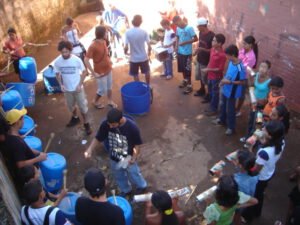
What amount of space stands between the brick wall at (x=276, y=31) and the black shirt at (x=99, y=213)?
4913 mm

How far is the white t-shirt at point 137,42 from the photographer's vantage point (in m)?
6.82

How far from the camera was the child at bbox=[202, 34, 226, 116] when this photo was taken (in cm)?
598

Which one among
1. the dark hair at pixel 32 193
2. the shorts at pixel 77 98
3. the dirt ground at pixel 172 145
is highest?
the dark hair at pixel 32 193

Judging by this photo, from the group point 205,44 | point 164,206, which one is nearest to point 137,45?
point 205,44

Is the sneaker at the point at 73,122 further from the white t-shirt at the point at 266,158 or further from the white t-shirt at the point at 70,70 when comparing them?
the white t-shirt at the point at 266,158

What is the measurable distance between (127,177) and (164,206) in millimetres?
1960

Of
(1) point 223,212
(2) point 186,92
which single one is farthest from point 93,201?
(2) point 186,92

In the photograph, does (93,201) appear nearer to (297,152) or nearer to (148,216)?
(148,216)

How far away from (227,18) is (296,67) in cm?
240

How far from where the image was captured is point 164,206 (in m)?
3.15

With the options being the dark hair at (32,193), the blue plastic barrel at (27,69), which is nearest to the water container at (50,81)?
the blue plastic barrel at (27,69)

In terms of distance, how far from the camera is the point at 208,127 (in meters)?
6.57

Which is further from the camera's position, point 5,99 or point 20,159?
point 5,99

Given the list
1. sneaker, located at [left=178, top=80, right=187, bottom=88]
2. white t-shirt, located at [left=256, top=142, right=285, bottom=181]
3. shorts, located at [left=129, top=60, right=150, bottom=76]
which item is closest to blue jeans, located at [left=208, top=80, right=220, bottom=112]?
sneaker, located at [left=178, top=80, right=187, bottom=88]
